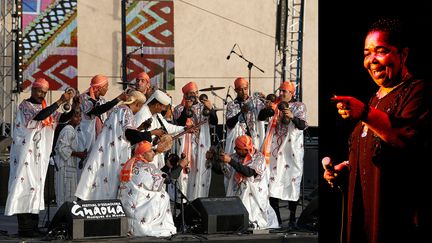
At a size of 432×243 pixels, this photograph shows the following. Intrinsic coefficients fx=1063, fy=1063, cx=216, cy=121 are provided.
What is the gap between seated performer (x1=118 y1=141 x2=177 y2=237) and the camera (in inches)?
389

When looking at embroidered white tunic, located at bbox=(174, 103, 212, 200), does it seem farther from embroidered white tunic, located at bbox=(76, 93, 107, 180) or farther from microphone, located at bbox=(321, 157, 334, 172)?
microphone, located at bbox=(321, 157, 334, 172)

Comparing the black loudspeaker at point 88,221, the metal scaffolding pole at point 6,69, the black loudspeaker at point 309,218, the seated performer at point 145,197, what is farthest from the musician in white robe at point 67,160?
the metal scaffolding pole at point 6,69

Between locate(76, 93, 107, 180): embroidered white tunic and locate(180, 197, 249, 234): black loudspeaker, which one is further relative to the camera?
locate(76, 93, 107, 180): embroidered white tunic

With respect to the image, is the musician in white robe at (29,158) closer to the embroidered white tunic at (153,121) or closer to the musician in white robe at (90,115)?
the embroidered white tunic at (153,121)

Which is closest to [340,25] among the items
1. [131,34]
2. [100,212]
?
[100,212]

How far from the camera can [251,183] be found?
11.2m

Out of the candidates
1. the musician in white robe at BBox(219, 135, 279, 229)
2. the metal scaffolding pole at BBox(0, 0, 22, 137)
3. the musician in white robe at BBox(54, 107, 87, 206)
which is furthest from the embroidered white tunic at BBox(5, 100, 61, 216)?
the metal scaffolding pole at BBox(0, 0, 22, 137)

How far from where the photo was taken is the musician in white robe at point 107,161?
10469 mm

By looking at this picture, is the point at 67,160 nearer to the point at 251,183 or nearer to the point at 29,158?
the point at 29,158

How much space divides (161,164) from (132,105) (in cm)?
113

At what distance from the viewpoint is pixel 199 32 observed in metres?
20.7

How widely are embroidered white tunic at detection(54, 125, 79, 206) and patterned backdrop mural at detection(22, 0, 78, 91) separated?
7422 millimetres

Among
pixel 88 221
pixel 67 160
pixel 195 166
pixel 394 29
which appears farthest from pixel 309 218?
pixel 394 29

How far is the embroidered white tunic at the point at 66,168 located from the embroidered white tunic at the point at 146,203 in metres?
1.31
